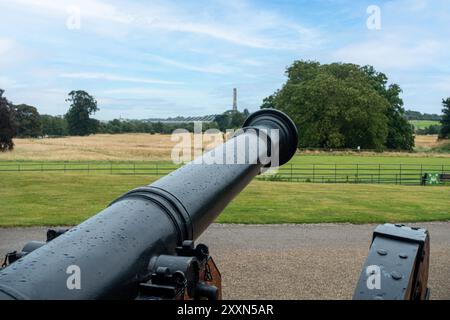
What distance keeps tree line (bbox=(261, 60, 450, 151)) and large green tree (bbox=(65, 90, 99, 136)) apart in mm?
36233

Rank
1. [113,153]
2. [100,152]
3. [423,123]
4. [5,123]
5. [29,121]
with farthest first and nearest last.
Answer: [423,123] < [29,121] < [100,152] < [113,153] < [5,123]

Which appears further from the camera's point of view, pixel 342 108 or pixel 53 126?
pixel 53 126

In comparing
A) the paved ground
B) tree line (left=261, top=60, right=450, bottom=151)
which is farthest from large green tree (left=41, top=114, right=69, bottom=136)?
the paved ground

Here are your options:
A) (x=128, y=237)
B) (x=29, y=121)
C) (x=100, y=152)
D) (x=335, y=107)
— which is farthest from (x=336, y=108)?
(x=128, y=237)

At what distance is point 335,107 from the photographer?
59812 mm

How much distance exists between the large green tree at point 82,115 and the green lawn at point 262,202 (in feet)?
208

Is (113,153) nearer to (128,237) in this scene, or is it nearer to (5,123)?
(5,123)

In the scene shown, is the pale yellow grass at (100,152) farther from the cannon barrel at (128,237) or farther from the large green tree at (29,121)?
the cannon barrel at (128,237)

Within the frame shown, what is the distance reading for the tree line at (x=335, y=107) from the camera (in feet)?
197

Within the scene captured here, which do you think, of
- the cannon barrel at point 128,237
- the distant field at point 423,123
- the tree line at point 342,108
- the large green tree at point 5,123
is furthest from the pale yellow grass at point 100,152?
the distant field at point 423,123

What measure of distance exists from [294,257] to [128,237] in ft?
24.9

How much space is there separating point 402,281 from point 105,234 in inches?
78.3
